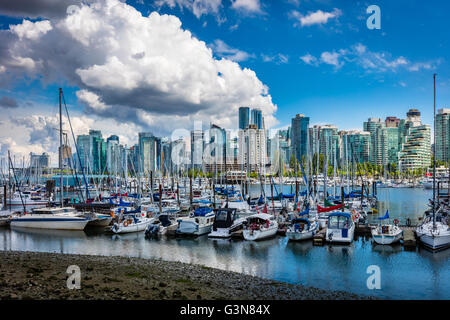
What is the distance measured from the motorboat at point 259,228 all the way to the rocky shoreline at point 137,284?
13.0 metres

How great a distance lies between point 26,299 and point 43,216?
118 ft

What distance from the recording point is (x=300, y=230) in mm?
36938

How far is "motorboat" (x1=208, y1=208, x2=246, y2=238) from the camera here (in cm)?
3984

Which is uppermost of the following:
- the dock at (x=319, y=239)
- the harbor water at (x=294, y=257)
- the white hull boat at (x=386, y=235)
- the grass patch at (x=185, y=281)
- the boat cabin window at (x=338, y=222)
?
the boat cabin window at (x=338, y=222)

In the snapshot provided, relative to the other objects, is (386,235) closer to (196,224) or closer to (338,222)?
(338,222)

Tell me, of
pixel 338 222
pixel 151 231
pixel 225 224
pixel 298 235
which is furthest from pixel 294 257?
pixel 151 231

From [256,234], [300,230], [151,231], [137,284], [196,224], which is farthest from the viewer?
[151,231]

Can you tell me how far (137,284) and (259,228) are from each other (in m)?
20.8

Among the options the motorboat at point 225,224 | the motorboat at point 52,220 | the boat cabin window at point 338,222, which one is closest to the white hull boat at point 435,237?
the boat cabin window at point 338,222

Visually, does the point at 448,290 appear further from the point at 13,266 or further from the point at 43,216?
the point at 43,216

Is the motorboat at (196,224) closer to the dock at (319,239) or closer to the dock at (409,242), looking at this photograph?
the dock at (319,239)

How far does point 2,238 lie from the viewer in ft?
141

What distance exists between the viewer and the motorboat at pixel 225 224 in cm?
3984
